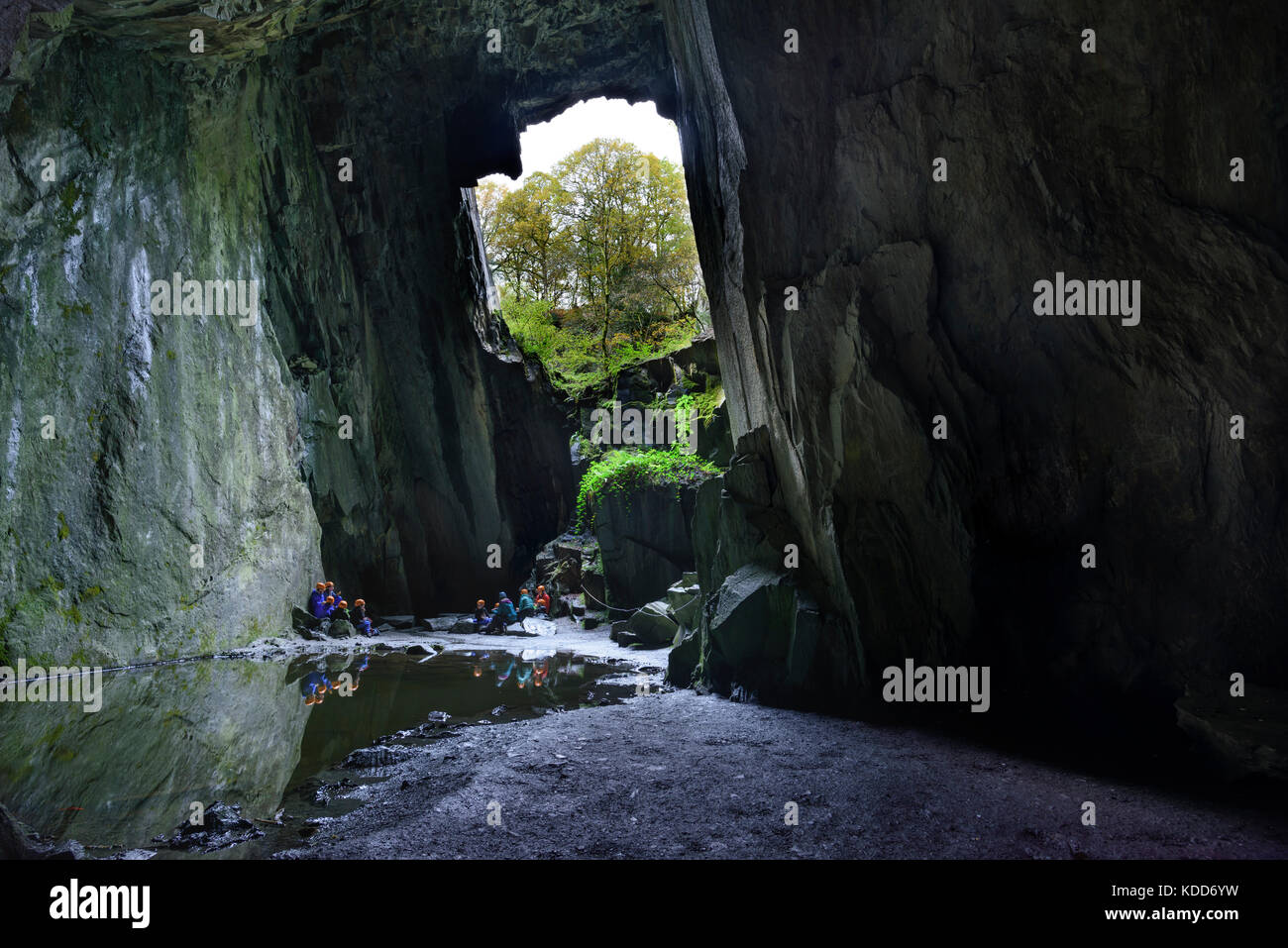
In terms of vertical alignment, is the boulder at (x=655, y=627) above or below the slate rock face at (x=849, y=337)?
below

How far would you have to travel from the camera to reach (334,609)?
1809 centimetres

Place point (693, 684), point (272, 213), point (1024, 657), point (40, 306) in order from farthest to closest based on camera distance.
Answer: point (272, 213)
point (40, 306)
point (693, 684)
point (1024, 657)

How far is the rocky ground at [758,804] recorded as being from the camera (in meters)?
4.18

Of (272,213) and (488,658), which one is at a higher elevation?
(272,213)

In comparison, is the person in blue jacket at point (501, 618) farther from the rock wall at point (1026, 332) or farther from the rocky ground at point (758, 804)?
the rocky ground at point (758, 804)

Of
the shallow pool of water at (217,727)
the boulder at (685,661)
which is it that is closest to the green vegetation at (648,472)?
the shallow pool of water at (217,727)

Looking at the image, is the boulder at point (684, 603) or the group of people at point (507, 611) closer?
the boulder at point (684, 603)

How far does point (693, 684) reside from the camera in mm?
10438

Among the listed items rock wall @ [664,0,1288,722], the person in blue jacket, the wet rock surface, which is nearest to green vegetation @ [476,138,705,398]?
the person in blue jacket

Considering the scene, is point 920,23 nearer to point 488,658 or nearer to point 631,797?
point 631,797

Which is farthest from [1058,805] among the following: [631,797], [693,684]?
[693,684]

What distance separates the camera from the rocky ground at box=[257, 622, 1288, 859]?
418 cm

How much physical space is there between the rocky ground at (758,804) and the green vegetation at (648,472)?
1358cm
